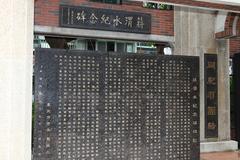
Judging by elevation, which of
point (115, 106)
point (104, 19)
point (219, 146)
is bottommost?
point (219, 146)

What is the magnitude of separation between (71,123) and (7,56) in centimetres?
223

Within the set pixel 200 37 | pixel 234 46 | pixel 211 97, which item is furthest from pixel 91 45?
pixel 234 46

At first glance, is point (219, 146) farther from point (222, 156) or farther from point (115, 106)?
point (115, 106)

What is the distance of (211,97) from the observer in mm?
9141

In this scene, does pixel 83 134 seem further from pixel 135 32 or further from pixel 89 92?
pixel 135 32

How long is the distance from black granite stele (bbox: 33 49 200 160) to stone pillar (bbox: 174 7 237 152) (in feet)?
7.99

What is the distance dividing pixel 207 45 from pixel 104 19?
2787mm

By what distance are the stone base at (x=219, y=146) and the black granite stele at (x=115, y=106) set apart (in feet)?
7.49

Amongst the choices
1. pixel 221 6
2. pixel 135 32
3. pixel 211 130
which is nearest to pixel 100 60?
pixel 221 6

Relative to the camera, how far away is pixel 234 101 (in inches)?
395

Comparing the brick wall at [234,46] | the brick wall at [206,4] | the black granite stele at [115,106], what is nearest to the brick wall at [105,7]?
the brick wall at [234,46]

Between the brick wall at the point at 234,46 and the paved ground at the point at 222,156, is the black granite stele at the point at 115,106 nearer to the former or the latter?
the paved ground at the point at 222,156

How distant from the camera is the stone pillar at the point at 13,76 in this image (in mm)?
3893

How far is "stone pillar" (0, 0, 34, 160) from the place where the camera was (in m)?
3.89
